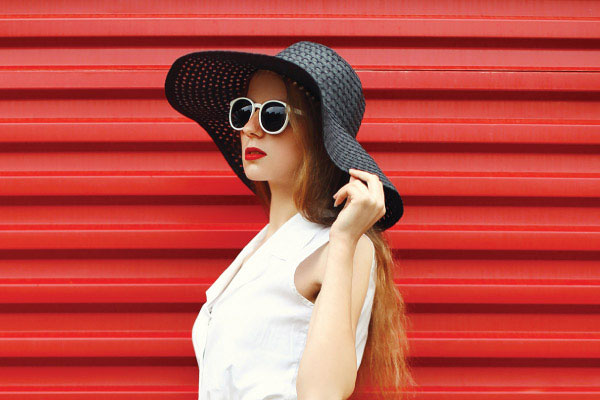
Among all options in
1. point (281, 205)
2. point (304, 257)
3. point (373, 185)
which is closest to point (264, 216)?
point (281, 205)

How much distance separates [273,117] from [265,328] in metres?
0.70

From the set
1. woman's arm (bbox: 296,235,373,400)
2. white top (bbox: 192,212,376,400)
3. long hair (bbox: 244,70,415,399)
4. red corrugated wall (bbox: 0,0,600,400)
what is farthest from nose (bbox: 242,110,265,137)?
red corrugated wall (bbox: 0,0,600,400)

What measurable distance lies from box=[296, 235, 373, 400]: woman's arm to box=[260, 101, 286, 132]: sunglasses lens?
45cm

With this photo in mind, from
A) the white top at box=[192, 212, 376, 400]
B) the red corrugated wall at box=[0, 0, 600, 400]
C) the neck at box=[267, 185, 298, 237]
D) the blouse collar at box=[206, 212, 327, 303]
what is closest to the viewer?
the white top at box=[192, 212, 376, 400]

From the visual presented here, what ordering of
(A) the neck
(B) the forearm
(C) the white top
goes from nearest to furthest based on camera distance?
(B) the forearm < (C) the white top < (A) the neck

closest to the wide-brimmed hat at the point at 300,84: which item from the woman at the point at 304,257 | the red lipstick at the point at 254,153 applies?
the woman at the point at 304,257

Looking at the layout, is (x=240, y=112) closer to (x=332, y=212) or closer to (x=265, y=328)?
(x=332, y=212)

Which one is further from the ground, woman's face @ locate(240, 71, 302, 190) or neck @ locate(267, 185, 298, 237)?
woman's face @ locate(240, 71, 302, 190)

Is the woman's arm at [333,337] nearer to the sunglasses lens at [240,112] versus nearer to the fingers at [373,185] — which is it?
the fingers at [373,185]

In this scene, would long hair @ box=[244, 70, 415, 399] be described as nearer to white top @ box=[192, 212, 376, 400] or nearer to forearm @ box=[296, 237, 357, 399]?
white top @ box=[192, 212, 376, 400]

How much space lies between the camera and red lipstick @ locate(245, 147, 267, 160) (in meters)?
1.76

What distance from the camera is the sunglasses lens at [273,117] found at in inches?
67.2

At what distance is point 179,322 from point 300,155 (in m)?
1.13

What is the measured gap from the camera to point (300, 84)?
68.4 inches
